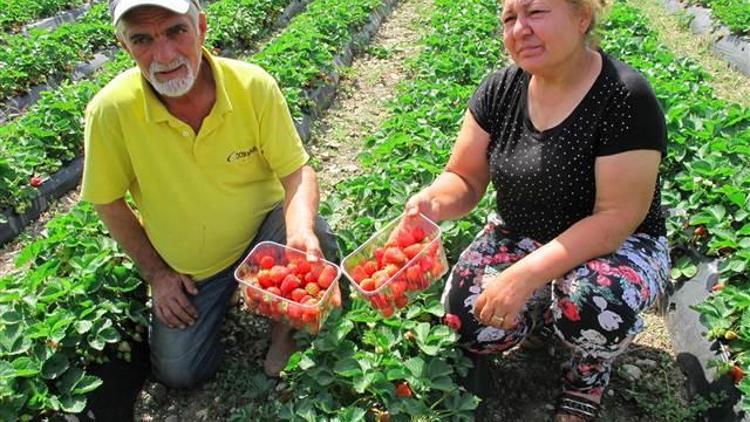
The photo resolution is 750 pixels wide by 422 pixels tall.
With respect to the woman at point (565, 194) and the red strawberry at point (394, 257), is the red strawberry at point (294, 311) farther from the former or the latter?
the woman at point (565, 194)

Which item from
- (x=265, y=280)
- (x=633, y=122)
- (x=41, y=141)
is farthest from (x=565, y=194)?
(x=41, y=141)

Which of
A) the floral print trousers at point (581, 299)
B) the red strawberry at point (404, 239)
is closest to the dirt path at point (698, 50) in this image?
the floral print trousers at point (581, 299)

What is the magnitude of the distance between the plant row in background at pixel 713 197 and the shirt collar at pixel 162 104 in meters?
2.15

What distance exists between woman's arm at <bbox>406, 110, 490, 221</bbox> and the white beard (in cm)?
96

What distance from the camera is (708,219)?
2.98m

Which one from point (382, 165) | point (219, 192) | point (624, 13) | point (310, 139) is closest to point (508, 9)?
point (219, 192)

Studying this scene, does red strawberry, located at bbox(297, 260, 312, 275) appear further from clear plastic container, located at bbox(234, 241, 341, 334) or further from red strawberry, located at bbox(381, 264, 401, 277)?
red strawberry, located at bbox(381, 264, 401, 277)

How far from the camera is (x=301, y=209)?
2.56m

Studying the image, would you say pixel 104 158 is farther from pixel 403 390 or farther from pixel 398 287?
pixel 403 390

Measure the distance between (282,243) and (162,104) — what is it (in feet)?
2.60

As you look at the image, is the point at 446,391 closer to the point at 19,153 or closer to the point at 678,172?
the point at 678,172

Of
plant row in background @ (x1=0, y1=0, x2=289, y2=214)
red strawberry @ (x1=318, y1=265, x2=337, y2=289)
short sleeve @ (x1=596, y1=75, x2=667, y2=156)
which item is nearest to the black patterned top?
short sleeve @ (x1=596, y1=75, x2=667, y2=156)

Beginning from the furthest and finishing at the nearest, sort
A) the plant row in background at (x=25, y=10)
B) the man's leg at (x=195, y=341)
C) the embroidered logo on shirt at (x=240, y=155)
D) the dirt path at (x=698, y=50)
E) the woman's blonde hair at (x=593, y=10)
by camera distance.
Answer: the plant row in background at (x=25, y=10) → the dirt path at (x=698, y=50) → the man's leg at (x=195, y=341) → the embroidered logo on shirt at (x=240, y=155) → the woman's blonde hair at (x=593, y=10)

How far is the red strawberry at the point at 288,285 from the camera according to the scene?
2285 millimetres
